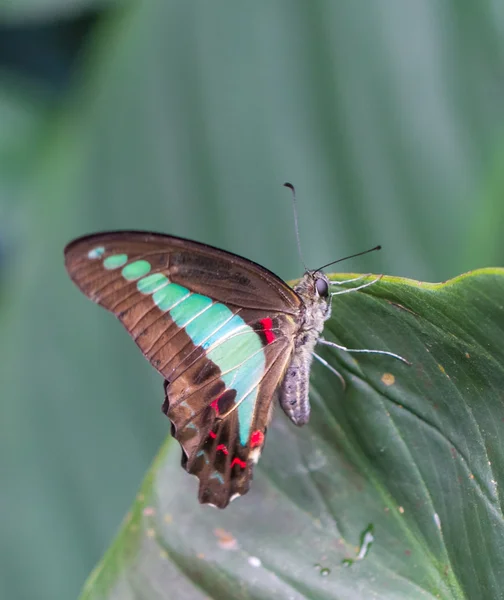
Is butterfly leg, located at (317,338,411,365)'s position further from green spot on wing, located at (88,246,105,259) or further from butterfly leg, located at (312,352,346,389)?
green spot on wing, located at (88,246,105,259)

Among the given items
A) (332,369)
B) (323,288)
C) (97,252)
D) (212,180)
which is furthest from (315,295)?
(212,180)

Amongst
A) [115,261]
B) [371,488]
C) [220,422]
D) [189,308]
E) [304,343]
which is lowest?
[371,488]

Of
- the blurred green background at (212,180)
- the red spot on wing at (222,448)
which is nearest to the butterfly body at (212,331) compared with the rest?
the red spot on wing at (222,448)

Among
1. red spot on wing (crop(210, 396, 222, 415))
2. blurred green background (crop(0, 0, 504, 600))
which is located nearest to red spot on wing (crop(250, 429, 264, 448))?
red spot on wing (crop(210, 396, 222, 415))

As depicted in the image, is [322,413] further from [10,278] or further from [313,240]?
[10,278]

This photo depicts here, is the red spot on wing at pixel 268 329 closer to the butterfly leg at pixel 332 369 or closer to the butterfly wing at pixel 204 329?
the butterfly wing at pixel 204 329

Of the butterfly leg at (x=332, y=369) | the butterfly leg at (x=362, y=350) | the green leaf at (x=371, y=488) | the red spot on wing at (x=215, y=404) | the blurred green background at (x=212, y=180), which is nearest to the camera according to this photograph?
the green leaf at (x=371, y=488)

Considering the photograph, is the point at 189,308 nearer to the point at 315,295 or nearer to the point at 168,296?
the point at 168,296
